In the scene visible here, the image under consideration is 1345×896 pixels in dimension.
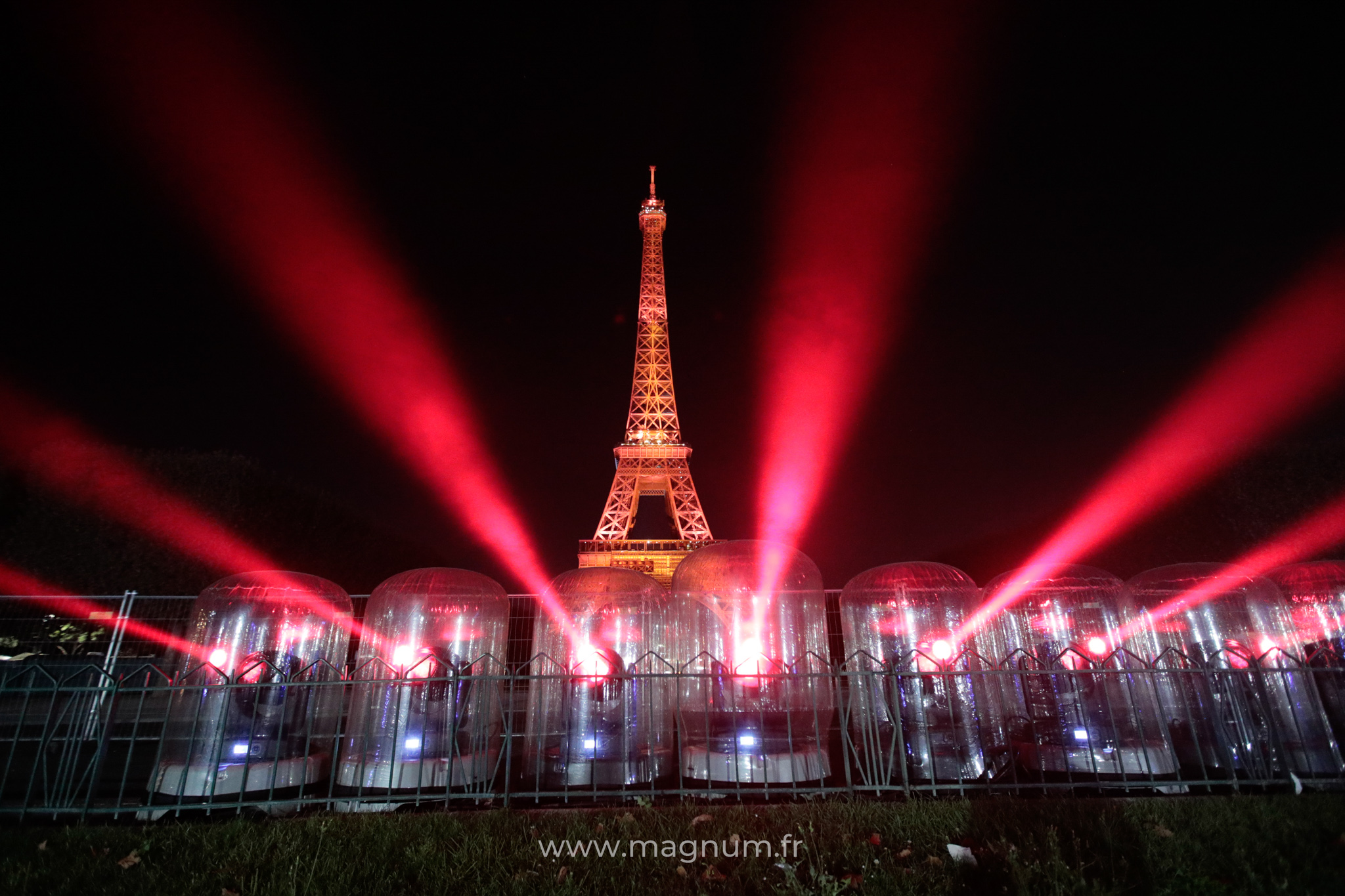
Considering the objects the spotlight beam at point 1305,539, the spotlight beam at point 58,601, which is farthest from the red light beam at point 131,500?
the spotlight beam at point 1305,539

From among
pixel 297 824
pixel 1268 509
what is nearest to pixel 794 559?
pixel 297 824

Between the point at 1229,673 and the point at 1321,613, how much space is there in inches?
78.3

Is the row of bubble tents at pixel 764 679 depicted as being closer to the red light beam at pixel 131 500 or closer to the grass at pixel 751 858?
the grass at pixel 751 858

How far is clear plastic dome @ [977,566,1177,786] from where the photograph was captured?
5.00 metres

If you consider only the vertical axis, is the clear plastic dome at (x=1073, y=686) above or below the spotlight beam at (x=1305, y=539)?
below

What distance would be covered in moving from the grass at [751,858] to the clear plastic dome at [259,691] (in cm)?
93

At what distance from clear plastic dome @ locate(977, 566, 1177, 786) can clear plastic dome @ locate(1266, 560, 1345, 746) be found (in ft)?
4.79

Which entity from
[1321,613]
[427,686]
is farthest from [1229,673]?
[427,686]

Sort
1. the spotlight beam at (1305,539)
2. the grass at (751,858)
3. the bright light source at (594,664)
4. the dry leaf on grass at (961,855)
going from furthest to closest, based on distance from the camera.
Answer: the spotlight beam at (1305,539)
the bright light source at (594,664)
the dry leaf on grass at (961,855)
the grass at (751,858)

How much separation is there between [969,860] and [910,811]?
0.79 metres

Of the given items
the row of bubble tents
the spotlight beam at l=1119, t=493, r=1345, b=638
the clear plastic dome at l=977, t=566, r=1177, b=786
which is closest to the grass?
the row of bubble tents

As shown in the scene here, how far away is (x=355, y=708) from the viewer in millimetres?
5305

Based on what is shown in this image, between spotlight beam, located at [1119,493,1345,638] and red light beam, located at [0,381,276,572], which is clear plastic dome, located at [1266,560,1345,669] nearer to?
spotlight beam, located at [1119,493,1345,638]

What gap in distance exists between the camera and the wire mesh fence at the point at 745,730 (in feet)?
15.6
